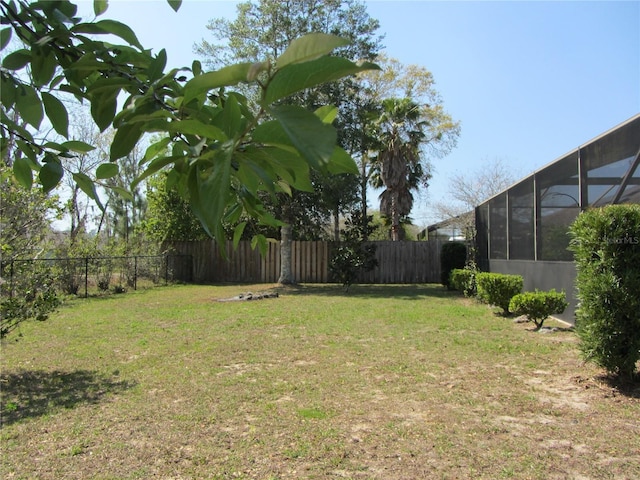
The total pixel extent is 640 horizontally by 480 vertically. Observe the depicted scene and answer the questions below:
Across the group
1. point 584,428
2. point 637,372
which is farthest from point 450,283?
point 584,428

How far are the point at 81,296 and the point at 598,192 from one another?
41.5ft

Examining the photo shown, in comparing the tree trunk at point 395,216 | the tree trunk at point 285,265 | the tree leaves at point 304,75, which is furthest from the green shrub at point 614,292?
the tree trunk at point 395,216

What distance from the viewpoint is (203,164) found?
2.07ft

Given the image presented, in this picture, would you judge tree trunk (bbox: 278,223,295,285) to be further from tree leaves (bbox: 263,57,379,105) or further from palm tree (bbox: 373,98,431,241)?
tree leaves (bbox: 263,57,379,105)

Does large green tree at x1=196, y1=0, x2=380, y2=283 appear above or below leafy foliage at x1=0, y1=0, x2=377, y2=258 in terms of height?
above

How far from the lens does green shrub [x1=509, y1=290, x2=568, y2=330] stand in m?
7.68

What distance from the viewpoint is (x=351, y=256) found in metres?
16.1

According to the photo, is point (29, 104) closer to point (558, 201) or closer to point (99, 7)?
point (99, 7)

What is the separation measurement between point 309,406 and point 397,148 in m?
18.3

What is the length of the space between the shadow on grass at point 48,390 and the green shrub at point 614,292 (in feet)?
15.8

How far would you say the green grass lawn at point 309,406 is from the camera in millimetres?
3062

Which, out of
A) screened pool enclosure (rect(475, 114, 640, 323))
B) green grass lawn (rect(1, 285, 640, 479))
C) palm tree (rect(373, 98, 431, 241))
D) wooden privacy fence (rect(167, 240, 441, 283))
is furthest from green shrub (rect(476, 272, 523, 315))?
palm tree (rect(373, 98, 431, 241))

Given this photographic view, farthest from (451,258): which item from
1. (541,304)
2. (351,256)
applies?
(541,304)

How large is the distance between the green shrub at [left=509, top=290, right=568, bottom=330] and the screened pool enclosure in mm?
305
